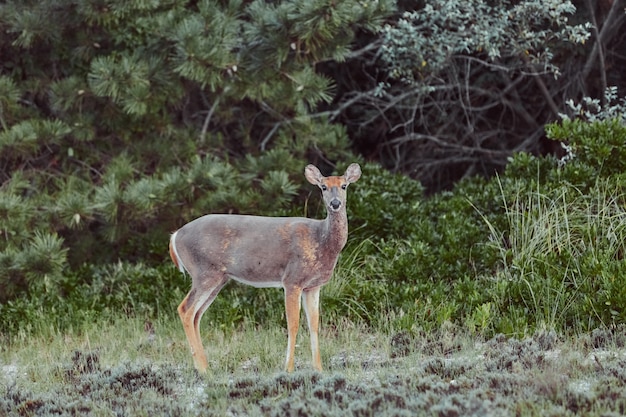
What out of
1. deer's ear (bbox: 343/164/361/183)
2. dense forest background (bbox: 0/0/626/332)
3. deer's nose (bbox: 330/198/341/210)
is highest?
deer's ear (bbox: 343/164/361/183)

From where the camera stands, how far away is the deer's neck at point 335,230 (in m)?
6.68

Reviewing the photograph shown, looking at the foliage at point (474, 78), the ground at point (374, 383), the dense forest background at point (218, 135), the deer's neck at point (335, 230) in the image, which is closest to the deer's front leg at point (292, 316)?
the ground at point (374, 383)

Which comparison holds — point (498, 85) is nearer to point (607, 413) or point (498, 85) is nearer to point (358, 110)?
point (358, 110)

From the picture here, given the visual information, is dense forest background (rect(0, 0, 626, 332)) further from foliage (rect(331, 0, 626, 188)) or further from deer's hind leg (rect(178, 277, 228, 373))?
deer's hind leg (rect(178, 277, 228, 373))

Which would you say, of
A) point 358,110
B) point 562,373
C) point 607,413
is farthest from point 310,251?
point 358,110

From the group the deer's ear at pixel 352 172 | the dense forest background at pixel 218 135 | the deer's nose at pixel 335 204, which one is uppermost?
the deer's ear at pixel 352 172

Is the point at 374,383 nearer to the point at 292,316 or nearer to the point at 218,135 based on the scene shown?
the point at 292,316

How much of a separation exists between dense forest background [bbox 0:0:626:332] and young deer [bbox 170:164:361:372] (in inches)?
65.1

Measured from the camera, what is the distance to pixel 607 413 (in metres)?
5.04

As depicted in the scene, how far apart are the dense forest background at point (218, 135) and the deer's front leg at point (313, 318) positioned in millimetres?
1537

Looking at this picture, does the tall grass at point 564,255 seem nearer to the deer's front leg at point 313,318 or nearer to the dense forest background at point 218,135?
the dense forest background at point 218,135

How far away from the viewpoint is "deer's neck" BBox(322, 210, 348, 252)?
21.9 feet

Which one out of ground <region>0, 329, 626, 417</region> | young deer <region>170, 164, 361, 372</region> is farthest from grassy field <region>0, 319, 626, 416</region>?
young deer <region>170, 164, 361, 372</region>

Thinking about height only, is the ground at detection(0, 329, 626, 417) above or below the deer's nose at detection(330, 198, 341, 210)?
below
